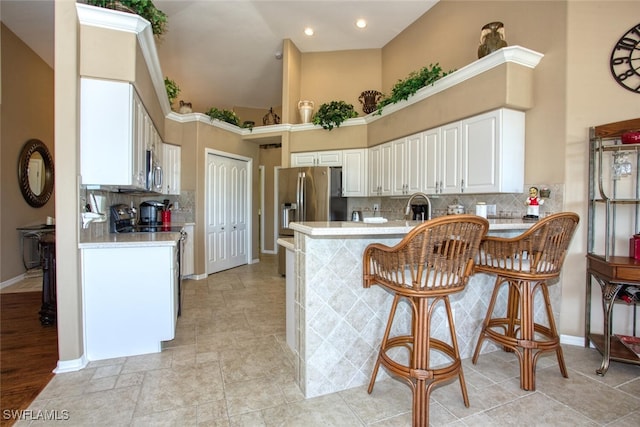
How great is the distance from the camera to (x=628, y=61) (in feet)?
8.45

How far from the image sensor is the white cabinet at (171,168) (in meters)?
4.97

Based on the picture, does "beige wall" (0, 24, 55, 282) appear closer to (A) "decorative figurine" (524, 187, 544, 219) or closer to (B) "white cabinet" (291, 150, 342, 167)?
(B) "white cabinet" (291, 150, 342, 167)

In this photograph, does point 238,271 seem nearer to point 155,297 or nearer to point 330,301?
point 155,297

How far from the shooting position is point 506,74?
9.29 ft

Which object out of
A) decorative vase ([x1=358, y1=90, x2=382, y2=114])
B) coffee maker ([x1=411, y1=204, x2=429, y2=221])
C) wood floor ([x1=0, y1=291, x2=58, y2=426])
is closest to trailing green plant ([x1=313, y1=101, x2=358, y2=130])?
decorative vase ([x1=358, y1=90, x2=382, y2=114])

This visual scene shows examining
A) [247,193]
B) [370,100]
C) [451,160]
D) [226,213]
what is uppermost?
[370,100]

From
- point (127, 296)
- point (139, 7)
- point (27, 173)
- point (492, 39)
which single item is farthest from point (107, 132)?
point (27, 173)

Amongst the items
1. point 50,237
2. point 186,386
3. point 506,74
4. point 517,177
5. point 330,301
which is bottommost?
point 186,386

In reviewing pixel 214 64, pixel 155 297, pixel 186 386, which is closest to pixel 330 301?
pixel 186 386

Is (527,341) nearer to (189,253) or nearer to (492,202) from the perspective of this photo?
(492,202)

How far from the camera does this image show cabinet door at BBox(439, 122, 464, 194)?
3373 mm

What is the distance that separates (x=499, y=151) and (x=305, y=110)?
10.9ft

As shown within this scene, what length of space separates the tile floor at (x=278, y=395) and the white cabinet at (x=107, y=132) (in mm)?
1464

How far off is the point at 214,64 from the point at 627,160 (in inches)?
248
